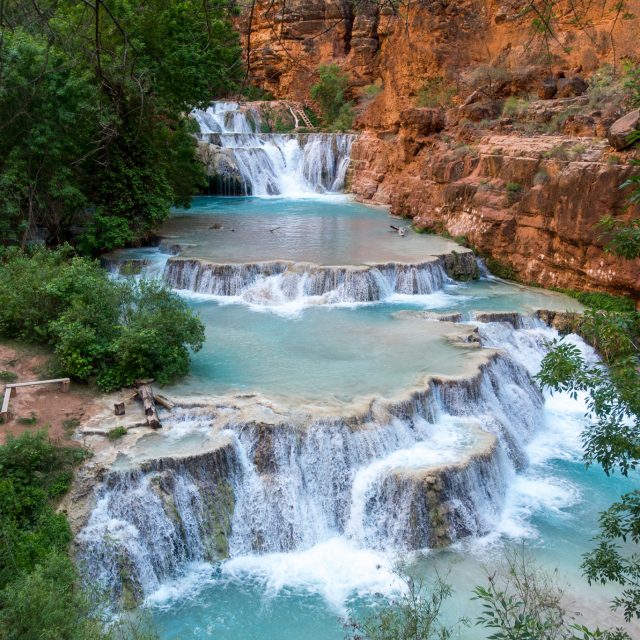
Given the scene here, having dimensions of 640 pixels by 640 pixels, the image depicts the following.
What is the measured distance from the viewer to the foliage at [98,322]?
9461mm

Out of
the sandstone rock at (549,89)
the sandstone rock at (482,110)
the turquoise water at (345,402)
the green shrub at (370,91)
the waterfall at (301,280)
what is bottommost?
the turquoise water at (345,402)

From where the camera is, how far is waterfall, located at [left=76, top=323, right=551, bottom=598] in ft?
25.1

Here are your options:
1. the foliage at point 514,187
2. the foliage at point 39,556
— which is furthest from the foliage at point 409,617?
the foliage at point 514,187

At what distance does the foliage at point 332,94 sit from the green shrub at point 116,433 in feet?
78.4

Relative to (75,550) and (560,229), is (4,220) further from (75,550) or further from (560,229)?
(560,229)

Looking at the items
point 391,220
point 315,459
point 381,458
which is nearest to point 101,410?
point 315,459

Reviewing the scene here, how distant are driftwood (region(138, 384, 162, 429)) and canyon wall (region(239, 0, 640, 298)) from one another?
483 cm

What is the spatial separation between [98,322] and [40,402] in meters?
1.39

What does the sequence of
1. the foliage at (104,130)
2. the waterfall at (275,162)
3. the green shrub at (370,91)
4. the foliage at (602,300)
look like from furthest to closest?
the green shrub at (370,91), the waterfall at (275,162), the foliage at (602,300), the foliage at (104,130)

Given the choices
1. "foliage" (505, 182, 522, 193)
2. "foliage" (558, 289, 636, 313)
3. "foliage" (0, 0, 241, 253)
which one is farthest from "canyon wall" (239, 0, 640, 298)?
"foliage" (0, 0, 241, 253)

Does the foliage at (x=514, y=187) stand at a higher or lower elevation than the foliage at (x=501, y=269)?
higher

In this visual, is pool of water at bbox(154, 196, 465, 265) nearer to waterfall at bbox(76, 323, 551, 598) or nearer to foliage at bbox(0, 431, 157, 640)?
waterfall at bbox(76, 323, 551, 598)

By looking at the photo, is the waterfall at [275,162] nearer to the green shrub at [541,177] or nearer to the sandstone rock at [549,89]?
the sandstone rock at [549,89]

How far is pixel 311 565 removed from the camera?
7926 mm
